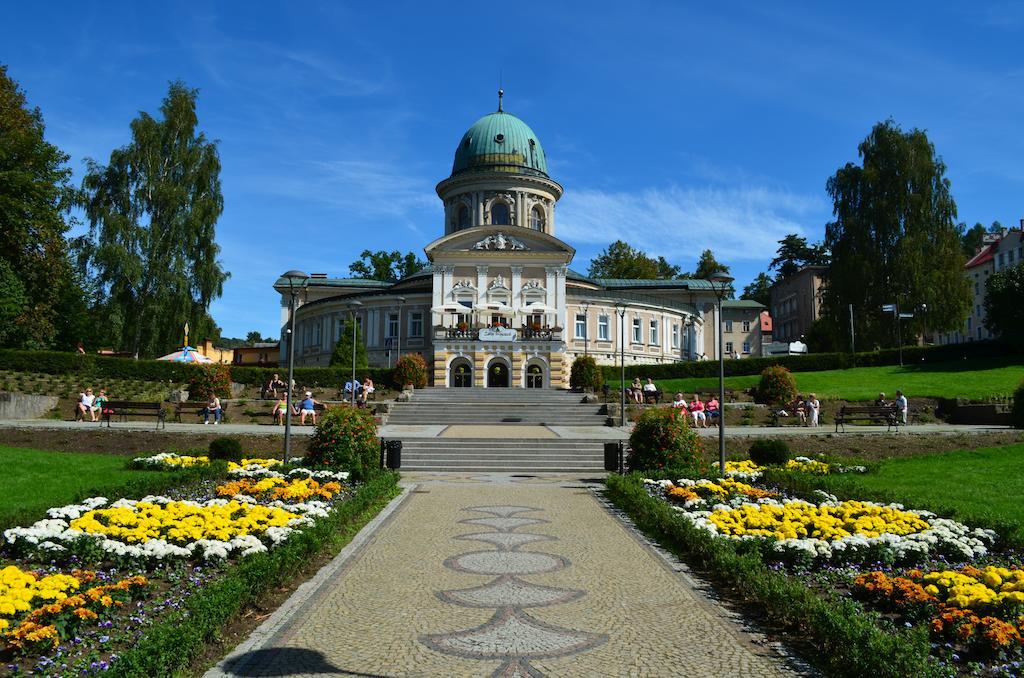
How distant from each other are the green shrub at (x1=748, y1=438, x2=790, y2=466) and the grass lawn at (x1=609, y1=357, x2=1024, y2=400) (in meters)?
18.4

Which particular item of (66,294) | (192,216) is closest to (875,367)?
(192,216)

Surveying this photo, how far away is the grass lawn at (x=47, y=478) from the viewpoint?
35.5 ft

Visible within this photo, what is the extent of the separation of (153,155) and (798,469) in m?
41.0

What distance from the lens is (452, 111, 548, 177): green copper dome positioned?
64.6 metres

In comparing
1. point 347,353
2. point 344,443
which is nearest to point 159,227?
point 347,353

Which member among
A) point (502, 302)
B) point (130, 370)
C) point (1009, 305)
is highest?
point (502, 302)

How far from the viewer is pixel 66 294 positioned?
5388 centimetres

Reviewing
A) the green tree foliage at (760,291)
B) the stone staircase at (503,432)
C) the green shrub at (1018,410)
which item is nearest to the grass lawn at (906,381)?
the stone staircase at (503,432)

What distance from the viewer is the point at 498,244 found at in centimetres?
5491

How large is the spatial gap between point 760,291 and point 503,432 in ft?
307

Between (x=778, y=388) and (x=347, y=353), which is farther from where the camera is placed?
(x=347, y=353)

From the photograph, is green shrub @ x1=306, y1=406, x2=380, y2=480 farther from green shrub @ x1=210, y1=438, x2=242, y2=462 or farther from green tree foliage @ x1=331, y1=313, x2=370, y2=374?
green tree foliage @ x1=331, y1=313, x2=370, y2=374

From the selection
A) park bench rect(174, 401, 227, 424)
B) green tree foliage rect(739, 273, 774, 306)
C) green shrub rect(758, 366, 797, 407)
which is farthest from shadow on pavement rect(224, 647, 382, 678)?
green tree foliage rect(739, 273, 774, 306)

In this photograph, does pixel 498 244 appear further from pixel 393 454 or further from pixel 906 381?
pixel 393 454
